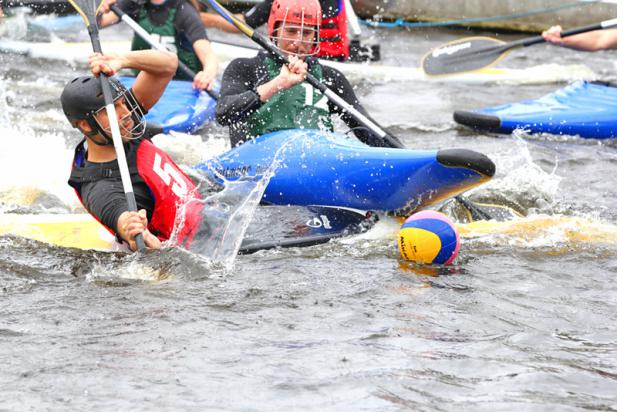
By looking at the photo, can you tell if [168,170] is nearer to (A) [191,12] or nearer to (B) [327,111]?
(B) [327,111]

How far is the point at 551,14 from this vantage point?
14.5 m

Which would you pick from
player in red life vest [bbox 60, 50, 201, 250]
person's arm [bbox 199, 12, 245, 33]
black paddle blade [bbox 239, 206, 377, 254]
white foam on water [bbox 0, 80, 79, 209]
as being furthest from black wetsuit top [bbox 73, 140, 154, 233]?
person's arm [bbox 199, 12, 245, 33]

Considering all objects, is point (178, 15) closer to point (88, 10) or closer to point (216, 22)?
point (216, 22)

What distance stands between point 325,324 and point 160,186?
4.37 feet

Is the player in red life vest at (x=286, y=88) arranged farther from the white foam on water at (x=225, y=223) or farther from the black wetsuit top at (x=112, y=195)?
the black wetsuit top at (x=112, y=195)

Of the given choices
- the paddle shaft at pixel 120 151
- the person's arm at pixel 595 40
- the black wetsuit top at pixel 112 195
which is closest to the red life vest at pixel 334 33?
the person's arm at pixel 595 40

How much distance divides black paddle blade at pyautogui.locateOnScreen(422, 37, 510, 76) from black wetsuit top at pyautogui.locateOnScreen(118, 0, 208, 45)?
Result: 8.49 ft

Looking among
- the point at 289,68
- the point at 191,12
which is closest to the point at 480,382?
the point at 289,68

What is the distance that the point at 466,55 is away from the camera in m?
10.3

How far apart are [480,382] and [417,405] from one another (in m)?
0.32

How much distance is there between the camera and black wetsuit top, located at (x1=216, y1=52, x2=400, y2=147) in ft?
20.2

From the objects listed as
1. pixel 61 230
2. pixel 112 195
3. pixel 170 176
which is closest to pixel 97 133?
pixel 112 195

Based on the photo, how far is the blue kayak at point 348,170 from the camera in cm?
531

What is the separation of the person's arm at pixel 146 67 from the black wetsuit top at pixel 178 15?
3853 millimetres
